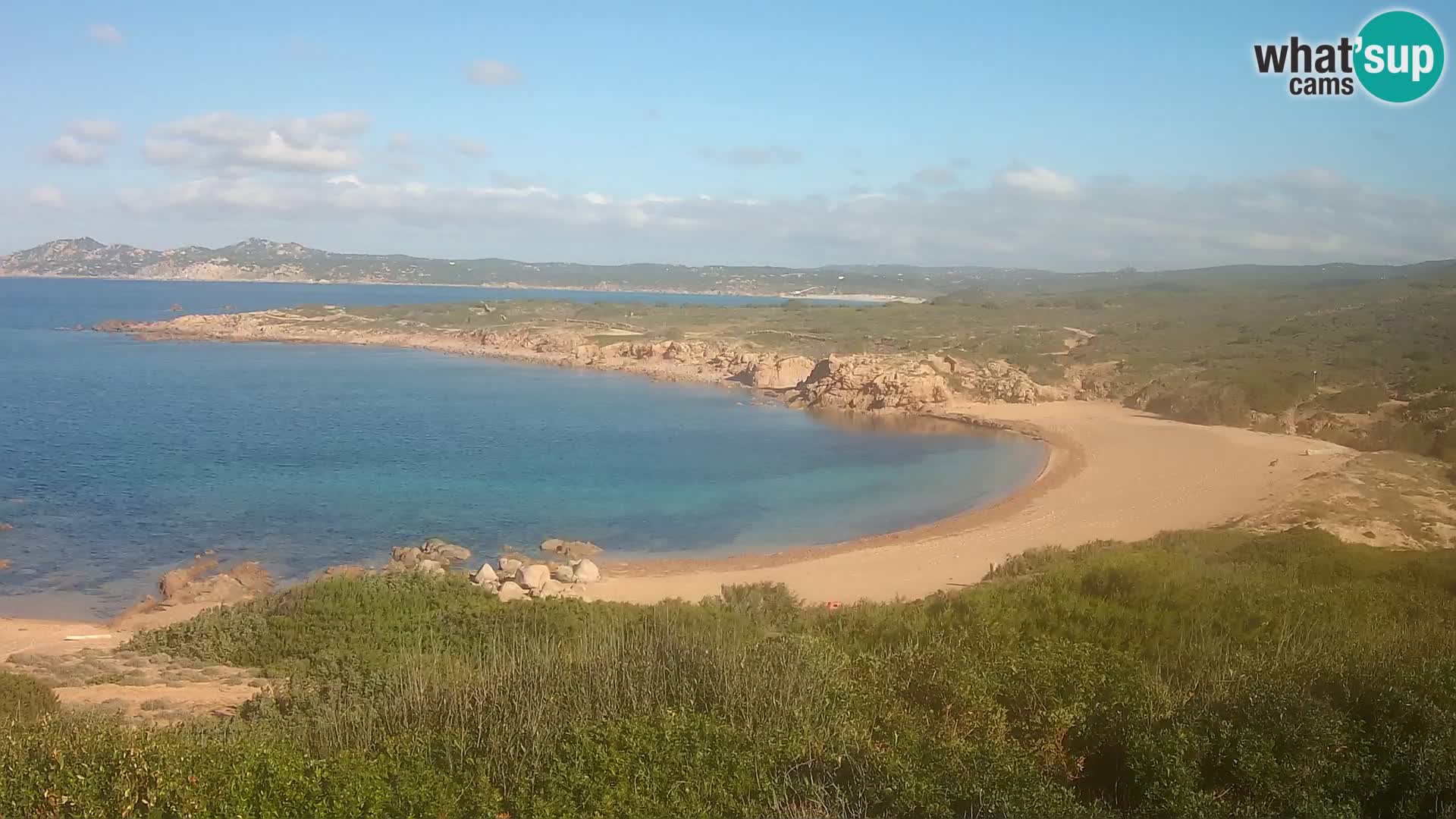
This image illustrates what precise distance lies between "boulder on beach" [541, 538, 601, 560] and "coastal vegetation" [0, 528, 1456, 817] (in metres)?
9.14

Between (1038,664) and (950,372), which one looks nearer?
(1038,664)

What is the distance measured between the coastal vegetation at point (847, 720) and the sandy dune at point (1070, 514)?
662cm

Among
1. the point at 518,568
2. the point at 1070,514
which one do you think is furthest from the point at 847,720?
the point at 1070,514

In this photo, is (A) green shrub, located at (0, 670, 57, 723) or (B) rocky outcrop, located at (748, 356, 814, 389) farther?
(B) rocky outcrop, located at (748, 356, 814, 389)

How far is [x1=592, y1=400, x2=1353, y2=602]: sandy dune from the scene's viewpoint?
19.7m

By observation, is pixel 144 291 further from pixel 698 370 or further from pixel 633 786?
pixel 633 786

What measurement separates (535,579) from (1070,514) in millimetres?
14702

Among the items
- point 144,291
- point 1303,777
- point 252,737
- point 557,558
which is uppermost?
point 144,291

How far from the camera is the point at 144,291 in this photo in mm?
150000

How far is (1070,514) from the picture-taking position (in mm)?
25516

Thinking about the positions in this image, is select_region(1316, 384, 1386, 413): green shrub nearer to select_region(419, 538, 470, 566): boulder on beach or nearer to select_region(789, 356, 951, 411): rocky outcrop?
select_region(789, 356, 951, 411): rocky outcrop

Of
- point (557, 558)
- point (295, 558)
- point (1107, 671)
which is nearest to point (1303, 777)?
point (1107, 671)

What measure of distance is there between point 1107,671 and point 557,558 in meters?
15.4

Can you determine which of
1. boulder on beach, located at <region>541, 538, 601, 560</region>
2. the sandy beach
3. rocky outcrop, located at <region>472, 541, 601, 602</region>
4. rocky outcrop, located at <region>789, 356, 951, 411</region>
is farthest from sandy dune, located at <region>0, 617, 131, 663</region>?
rocky outcrop, located at <region>789, 356, 951, 411</region>
